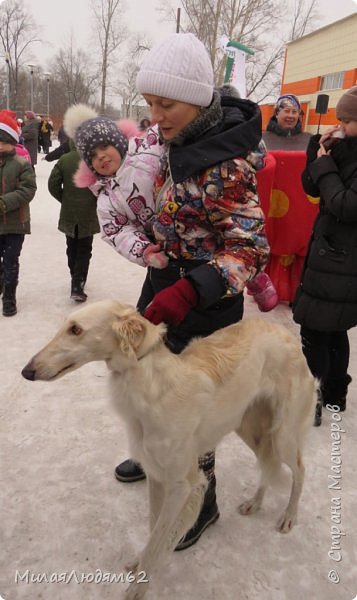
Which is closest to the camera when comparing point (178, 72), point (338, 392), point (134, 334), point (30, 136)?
point (134, 334)

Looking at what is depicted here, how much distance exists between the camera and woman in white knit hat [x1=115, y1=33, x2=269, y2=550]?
5.57 feet

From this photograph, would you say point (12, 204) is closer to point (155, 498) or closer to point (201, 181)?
point (201, 181)

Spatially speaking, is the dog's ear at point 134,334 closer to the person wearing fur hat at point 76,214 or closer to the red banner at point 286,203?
the red banner at point 286,203

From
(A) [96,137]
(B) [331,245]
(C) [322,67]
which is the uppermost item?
(C) [322,67]

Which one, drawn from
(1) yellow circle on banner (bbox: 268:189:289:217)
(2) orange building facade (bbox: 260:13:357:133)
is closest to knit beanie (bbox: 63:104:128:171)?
(1) yellow circle on banner (bbox: 268:189:289:217)

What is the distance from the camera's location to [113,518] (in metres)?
2.33

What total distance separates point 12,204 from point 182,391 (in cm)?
387

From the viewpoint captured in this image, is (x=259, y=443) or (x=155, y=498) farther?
(x=259, y=443)

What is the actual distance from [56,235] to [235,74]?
4.39 metres

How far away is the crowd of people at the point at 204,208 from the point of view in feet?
5.68

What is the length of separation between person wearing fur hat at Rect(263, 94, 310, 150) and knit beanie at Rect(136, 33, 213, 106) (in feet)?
13.4

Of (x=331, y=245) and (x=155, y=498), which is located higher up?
(x=331, y=245)

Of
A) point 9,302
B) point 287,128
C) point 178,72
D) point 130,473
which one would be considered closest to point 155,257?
point 178,72

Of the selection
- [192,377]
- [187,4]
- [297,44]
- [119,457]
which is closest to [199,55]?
[192,377]
